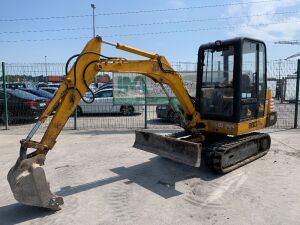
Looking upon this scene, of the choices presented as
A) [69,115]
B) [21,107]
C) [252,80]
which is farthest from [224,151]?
[21,107]

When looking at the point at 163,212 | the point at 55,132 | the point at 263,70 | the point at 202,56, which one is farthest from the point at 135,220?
the point at 263,70

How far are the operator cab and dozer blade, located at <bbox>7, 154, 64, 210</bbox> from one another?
3.90 m

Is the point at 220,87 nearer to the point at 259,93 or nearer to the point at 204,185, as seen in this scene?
the point at 259,93

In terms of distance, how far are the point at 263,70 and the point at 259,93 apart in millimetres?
532

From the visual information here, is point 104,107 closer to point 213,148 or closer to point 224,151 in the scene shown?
point 213,148

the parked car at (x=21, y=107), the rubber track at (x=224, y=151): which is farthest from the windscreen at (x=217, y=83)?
the parked car at (x=21, y=107)

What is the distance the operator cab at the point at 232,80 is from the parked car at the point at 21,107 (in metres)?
8.71

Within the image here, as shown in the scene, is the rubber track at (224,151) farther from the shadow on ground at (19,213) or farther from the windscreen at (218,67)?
the shadow on ground at (19,213)

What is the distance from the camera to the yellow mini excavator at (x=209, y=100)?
17.6ft

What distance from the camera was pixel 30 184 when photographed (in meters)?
4.64

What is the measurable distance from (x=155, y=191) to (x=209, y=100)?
2.58m

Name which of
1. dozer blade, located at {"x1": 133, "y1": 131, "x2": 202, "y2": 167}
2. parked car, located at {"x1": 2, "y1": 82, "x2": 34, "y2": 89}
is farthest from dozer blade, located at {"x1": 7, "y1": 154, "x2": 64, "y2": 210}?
parked car, located at {"x1": 2, "y1": 82, "x2": 34, "y2": 89}

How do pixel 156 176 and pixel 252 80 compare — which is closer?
pixel 156 176

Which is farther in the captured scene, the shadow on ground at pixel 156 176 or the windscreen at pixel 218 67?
the windscreen at pixel 218 67
